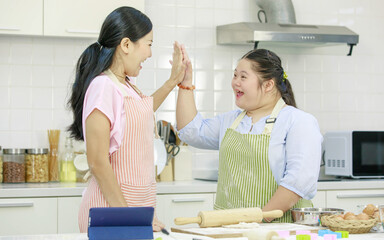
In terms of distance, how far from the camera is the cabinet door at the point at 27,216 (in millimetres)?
3289

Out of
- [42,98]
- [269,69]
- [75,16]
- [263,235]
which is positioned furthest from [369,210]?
[42,98]

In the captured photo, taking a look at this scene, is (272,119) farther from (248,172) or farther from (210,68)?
(210,68)

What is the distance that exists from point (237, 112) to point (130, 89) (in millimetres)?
627

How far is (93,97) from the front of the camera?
2105mm

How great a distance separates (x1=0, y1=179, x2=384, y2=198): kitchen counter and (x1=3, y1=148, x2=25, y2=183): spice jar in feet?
0.24

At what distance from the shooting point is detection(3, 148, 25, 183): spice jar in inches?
144

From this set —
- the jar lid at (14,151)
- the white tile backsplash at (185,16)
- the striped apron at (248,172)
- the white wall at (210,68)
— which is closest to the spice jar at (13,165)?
the jar lid at (14,151)

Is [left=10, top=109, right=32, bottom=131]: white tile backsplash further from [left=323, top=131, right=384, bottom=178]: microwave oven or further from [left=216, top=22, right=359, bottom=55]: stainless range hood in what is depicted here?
[left=323, top=131, right=384, bottom=178]: microwave oven

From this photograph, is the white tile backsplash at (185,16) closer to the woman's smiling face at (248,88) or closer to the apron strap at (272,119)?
the woman's smiling face at (248,88)

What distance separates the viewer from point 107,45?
2.23 metres

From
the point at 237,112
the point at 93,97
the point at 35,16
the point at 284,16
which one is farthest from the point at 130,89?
the point at 284,16

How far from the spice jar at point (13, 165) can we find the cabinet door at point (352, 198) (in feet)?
6.11

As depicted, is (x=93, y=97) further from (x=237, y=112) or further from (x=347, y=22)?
(x=347, y=22)

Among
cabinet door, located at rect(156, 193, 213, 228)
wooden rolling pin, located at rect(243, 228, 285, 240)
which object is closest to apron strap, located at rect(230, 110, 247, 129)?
wooden rolling pin, located at rect(243, 228, 285, 240)
